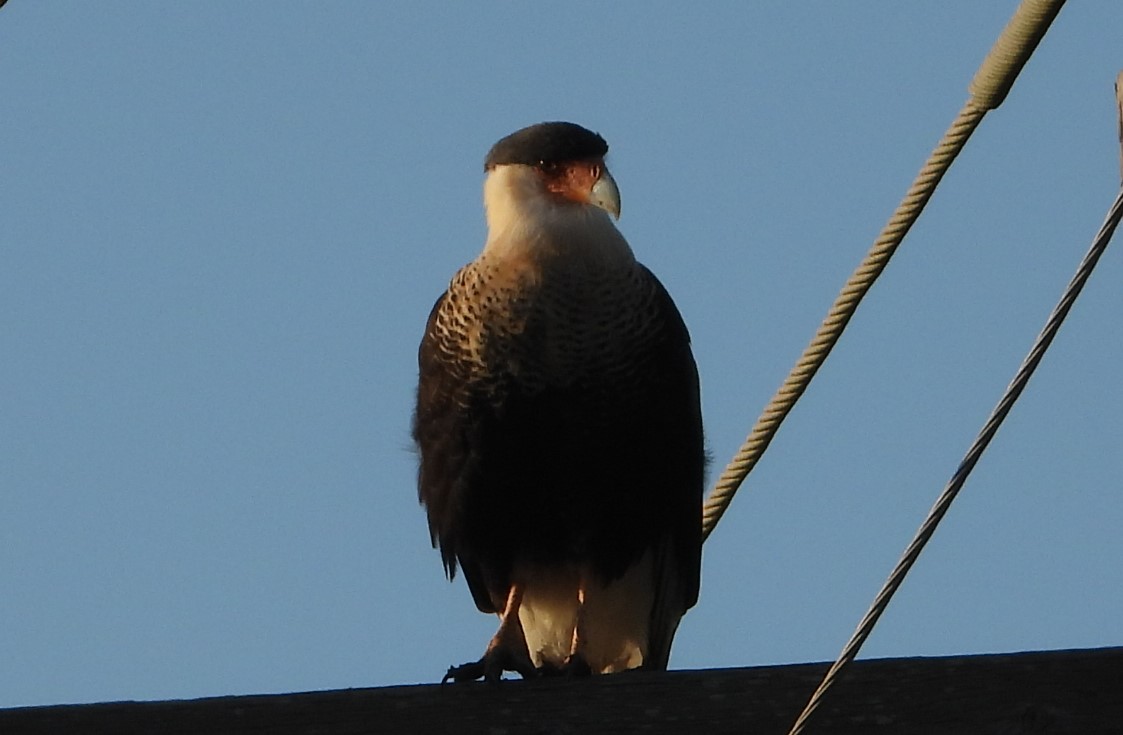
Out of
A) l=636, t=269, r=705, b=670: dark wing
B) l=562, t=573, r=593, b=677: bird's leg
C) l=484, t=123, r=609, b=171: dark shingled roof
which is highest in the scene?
l=484, t=123, r=609, b=171: dark shingled roof

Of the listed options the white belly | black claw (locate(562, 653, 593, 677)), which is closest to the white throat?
the white belly

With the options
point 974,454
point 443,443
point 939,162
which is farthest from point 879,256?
point 443,443

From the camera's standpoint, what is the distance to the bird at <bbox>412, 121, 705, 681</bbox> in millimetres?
4715

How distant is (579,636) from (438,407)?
699 mm

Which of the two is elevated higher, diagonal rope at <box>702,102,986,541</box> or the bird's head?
the bird's head

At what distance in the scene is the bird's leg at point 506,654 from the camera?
4288mm

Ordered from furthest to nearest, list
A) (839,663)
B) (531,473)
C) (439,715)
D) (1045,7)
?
(531,473)
(1045,7)
(439,715)
(839,663)

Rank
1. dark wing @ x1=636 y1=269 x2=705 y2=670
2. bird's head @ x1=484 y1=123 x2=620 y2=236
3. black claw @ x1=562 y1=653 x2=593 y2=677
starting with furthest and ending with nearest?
bird's head @ x1=484 y1=123 x2=620 y2=236 < dark wing @ x1=636 y1=269 x2=705 y2=670 < black claw @ x1=562 y1=653 x2=593 y2=677

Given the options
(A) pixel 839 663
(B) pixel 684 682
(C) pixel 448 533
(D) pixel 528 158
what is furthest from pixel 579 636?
(A) pixel 839 663

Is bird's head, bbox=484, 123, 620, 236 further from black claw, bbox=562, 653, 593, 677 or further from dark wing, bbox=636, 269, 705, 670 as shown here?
black claw, bbox=562, 653, 593, 677

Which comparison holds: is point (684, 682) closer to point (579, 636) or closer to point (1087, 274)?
point (1087, 274)

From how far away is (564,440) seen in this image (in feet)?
15.5

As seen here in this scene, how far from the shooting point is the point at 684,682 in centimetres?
278

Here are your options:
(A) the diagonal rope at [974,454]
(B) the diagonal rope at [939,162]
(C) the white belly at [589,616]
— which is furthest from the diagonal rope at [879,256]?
(C) the white belly at [589,616]
